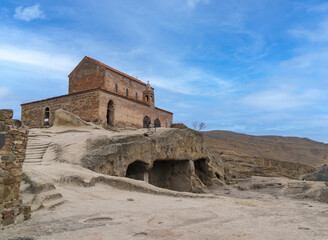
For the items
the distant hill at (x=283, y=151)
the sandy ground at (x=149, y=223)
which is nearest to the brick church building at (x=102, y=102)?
the sandy ground at (x=149, y=223)

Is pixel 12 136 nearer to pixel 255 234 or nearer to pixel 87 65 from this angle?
pixel 255 234

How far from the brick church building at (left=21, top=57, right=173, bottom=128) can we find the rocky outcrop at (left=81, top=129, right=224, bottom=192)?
8.30 metres

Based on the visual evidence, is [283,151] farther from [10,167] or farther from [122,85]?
[10,167]

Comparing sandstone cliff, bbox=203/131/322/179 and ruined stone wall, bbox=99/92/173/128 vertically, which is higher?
ruined stone wall, bbox=99/92/173/128

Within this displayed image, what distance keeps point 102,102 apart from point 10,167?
17.5 m

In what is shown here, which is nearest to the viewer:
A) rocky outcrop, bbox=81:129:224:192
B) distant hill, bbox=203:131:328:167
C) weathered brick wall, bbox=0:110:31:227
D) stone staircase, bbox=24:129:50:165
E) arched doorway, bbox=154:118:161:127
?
weathered brick wall, bbox=0:110:31:227

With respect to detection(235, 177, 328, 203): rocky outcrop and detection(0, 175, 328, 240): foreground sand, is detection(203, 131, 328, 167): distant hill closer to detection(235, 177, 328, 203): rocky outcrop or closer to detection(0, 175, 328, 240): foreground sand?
detection(235, 177, 328, 203): rocky outcrop

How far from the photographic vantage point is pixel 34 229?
4.55 metres

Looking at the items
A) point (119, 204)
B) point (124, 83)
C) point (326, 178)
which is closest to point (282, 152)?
point (326, 178)

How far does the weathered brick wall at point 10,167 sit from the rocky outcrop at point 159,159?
5.28 m

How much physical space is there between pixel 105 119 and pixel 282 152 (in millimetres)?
48996

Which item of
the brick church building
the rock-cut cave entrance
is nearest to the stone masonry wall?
the brick church building

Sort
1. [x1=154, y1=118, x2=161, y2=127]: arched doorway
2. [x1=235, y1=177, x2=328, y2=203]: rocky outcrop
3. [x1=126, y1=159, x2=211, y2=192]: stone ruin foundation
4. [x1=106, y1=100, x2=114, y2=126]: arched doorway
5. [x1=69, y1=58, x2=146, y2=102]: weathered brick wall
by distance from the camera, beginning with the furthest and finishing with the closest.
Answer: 1. [x1=154, y1=118, x2=161, y2=127]: arched doorway
2. [x1=69, y1=58, x2=146, y2=102]: weathered brick wall
3. [x1=106, y1=100, x2=114, y2=126]: arched doorway
4. [x1=126, y1=159, x2=211, y2=192]: stone ruin foundation
5. [x1=235, y1=177, x2=328, y2=203]: rocky outcrop

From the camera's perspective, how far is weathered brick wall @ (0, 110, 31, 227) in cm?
481
